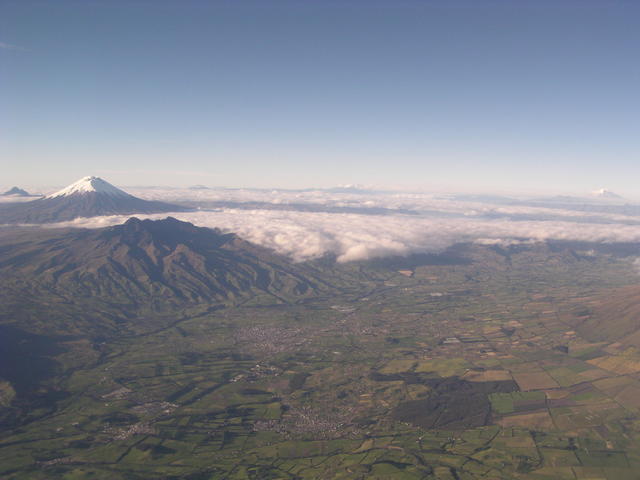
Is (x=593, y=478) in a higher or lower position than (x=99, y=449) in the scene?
higher

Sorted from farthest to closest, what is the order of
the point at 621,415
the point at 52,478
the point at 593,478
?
the point at 621,415, the point at 52,478, the point at 593,478

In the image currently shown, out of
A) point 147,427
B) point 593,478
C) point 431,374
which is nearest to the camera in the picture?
point 593,478

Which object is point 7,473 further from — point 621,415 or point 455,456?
point 621,415

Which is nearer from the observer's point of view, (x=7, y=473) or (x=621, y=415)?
(x=7, y=473)

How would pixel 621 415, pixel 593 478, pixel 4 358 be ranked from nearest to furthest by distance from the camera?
pixel 593 478 → pixel 621 415 → pixel 4 358

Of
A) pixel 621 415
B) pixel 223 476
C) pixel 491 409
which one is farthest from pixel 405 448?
pixel 621 415

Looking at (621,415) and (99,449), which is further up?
(621,415)

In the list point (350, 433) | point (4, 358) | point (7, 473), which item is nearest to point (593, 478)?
point (350, 433)

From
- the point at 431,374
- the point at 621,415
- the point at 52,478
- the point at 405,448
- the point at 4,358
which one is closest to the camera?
the point at 52,478

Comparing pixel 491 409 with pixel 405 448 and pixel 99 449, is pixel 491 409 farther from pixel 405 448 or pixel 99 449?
pixel 99 449
